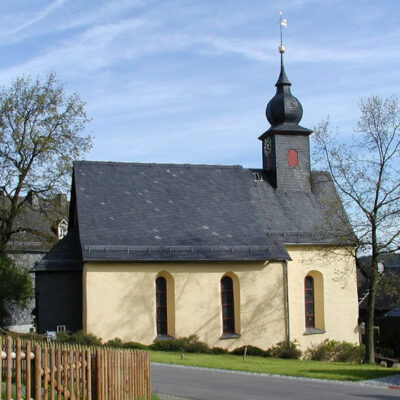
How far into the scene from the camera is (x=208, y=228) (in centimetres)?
2925

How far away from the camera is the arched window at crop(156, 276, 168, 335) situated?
90.2 ft

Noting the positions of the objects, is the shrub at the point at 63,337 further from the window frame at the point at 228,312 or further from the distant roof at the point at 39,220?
the distant roof at the point at 39,220

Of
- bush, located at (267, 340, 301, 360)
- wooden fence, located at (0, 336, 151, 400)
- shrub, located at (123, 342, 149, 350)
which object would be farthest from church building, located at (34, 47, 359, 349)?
wooden fence, located at (0, 336, 151, 400)

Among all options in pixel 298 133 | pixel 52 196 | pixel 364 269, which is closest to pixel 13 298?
pixel 52 196

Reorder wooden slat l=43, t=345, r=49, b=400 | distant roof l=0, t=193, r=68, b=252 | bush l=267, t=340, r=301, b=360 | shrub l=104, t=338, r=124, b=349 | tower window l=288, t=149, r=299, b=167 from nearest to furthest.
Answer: wooden slat l=43, t=345, r=49, b=400 < shrub l=104, t=338, r=124, b=349 < bush l=267, t=340, r=301, b=360 < tower window l=288, t=149, r=299, b=167 < distant roof l=0, t=193, r=68, b=252

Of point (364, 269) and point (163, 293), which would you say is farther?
point (163, 293)

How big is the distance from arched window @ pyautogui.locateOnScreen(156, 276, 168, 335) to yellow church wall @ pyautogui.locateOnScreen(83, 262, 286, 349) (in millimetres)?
224

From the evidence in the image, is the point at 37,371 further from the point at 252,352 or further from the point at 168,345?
the point at 252,352

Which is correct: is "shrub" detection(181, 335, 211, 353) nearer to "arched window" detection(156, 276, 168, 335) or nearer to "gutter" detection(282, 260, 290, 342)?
"arched window" detection(156, 276, 168, 335)

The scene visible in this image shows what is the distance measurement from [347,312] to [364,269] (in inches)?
261

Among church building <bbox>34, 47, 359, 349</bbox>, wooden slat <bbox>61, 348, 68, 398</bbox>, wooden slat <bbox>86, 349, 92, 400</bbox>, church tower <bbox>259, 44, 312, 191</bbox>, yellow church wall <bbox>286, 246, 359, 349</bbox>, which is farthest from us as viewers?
church tower <bbox>259, 44, 312, 191</bbox>

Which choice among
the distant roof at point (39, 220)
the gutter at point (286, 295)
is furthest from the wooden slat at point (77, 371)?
the distant roof at point (39, 220)

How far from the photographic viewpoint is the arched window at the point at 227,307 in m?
28.5

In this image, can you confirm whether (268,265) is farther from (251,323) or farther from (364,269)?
(364,269)
